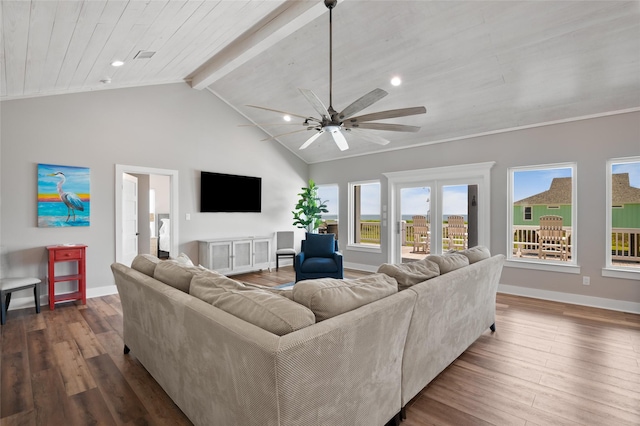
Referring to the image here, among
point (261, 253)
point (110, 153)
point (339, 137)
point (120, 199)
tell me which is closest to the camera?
point (339, 137)

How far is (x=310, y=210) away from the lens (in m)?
6.94

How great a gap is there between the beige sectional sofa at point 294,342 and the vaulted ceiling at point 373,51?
1.91 m

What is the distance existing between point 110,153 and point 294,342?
4.88 m

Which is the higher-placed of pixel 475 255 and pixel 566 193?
pixel 566 193

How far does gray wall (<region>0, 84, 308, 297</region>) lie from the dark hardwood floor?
3.86 ft

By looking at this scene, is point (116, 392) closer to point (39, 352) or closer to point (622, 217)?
point (39, 352)

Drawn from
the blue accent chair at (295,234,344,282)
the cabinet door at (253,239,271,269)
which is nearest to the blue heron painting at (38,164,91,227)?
the cabinet door at (253,239,271,269)

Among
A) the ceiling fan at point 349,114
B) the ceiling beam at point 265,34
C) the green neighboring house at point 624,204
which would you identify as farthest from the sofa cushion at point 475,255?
the ceiling beam at point 265,34

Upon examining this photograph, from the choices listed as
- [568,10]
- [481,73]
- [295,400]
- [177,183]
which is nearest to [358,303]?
[295,400]

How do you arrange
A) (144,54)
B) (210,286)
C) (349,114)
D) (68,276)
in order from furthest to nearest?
(68,276) < (144,54) < (349,114) < (210,286)

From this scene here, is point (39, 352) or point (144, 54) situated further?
point (144, 54)

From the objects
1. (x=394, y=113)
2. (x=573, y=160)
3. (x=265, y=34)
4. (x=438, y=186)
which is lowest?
(x=438, y=186)

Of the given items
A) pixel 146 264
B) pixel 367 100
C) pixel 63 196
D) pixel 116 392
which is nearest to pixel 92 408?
pixel 116 392

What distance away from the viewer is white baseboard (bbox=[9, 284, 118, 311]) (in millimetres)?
3836
